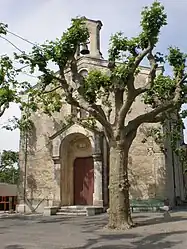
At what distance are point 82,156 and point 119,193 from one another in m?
10.5

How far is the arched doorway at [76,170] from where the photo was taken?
2209cm

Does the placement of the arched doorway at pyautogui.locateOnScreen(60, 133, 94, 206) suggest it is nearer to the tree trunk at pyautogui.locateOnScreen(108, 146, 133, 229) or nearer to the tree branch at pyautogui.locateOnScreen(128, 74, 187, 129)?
the tree branch at pyautogui.locateOnScreen(128, 74, 187, 129)

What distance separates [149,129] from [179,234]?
35.8 ft

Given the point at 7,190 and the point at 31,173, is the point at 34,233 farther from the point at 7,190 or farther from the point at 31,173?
the point at 7,190

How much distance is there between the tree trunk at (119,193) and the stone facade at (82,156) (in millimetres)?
6582

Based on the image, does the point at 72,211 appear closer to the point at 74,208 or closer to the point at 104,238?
the point at 74,208

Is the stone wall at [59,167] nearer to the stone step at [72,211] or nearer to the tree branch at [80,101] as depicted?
the stone step at [72,211]

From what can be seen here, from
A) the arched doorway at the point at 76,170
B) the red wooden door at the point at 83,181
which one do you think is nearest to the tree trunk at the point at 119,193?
the arched doorway at the point at 76,170

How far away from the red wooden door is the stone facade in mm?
327

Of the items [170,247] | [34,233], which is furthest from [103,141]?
[170,247]

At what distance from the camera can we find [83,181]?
22.5 m

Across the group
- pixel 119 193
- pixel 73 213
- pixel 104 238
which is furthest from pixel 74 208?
pixel 104 238

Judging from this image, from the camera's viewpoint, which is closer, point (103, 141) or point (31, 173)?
point (103, 141)

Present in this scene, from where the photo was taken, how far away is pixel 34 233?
11883mm
